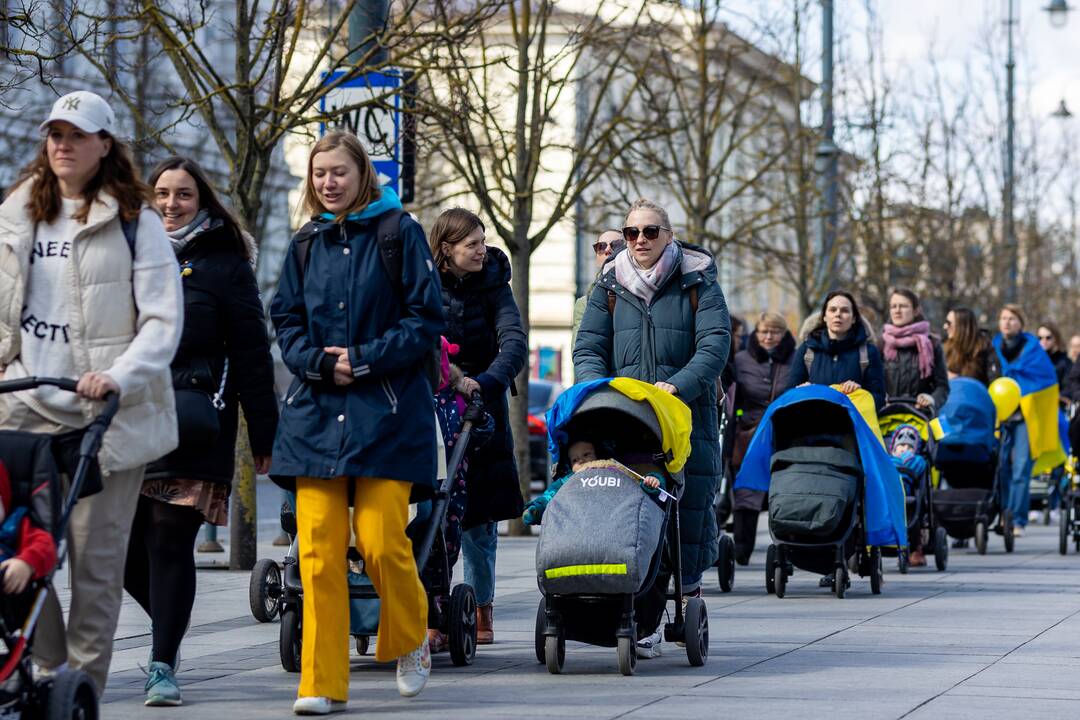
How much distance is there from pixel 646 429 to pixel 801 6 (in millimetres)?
17290

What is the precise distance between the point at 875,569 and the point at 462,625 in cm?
442

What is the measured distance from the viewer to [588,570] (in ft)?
26.8

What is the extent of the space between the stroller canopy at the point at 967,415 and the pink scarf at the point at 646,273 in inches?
290

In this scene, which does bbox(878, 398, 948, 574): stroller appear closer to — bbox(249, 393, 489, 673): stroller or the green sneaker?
bbox(249, 393, 489, 673): stroller

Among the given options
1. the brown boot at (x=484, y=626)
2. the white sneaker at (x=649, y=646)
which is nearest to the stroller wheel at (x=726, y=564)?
the brown boot at (x=484, y=626)

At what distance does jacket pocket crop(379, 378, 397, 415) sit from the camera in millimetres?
7258


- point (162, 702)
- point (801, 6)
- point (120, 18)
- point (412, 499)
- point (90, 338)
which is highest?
point (801, 6)

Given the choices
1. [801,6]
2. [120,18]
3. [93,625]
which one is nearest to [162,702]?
[93,625]

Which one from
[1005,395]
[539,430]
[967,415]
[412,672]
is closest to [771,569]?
[967,415]

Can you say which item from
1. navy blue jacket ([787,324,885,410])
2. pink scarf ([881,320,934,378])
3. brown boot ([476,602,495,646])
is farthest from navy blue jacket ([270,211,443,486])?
pink scarf ([881,320,934,378])

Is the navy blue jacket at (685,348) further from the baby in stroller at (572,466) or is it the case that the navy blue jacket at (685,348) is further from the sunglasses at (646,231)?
the baby in stroller at (572,466)

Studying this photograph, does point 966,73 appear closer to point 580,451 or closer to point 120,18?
point 120,18

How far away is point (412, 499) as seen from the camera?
7.72 m

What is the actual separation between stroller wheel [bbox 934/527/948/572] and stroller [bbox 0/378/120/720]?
9210mm
